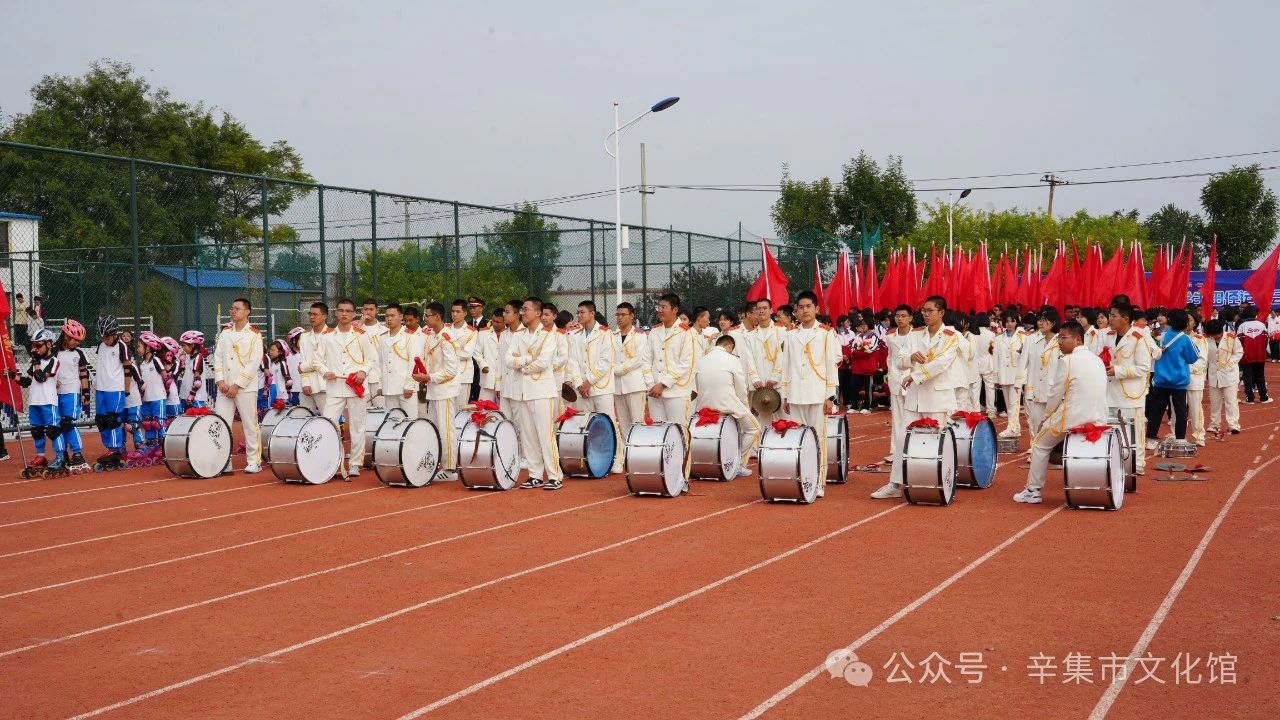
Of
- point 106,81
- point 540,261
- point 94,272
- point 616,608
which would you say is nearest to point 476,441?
point 616,608

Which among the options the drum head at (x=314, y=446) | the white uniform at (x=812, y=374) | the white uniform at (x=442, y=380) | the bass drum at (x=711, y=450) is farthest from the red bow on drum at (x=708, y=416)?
the drum head at (x=314, y=446)

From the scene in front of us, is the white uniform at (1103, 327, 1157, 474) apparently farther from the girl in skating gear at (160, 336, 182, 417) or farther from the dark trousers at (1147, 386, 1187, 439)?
the girl in skating gear at (160, 336, 182, 417)

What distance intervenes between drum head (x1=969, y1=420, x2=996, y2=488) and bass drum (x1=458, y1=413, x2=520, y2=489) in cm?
512

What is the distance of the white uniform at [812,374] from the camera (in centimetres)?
1291

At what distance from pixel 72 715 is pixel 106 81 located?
53.5 m

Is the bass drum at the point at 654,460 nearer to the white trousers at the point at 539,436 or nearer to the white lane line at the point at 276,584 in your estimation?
A: the white lane line at the point at 276,584

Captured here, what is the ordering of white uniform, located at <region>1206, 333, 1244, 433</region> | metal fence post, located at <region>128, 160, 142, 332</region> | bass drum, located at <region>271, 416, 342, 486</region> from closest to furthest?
bass drum, located at <region>271, 416, 342, 486</region> < metal fence post, located at <region>128, 160, 142, 332</region> < white uniform, located at <region>1206, 333, 1244, 433</region>

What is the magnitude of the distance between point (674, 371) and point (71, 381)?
7.83 metres

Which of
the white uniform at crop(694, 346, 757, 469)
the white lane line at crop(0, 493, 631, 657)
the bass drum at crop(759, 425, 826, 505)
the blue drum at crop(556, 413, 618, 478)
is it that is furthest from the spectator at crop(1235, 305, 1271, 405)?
the white lane line at crop(0, 493, 631, 657)

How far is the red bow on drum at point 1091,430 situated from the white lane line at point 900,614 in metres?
0.78

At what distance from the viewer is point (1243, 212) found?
252ft

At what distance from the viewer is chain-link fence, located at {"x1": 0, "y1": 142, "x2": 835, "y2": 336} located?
20406 mm

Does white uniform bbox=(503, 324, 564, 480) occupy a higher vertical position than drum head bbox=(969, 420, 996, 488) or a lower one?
higher

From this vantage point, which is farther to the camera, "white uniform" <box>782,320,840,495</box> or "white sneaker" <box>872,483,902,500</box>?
"white uniform" <box>782,320,840,495</box>
